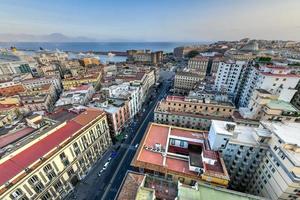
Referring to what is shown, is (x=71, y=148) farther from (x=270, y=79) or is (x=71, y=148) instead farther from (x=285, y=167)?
(x=270, y=79)

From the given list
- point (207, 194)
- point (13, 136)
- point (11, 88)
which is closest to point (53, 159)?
point (13, 136)

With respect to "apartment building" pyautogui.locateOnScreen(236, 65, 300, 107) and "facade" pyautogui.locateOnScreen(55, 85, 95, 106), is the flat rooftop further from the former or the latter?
"facade" pyautogui.locateOnScreen(55, 85, 95, 106)

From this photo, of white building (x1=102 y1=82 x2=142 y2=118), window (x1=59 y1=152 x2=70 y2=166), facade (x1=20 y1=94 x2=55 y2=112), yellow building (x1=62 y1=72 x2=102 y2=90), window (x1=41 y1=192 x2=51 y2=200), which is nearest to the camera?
window (x1=41 y1=192 x2=51 y2=200)

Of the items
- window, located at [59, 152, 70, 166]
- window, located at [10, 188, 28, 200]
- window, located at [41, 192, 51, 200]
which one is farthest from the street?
window, located at [10, 188, 28, 200]

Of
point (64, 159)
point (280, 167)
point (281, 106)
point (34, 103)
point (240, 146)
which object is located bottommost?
point (34, 103)

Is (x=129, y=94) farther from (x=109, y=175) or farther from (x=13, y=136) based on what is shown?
(x=13, y=136)
